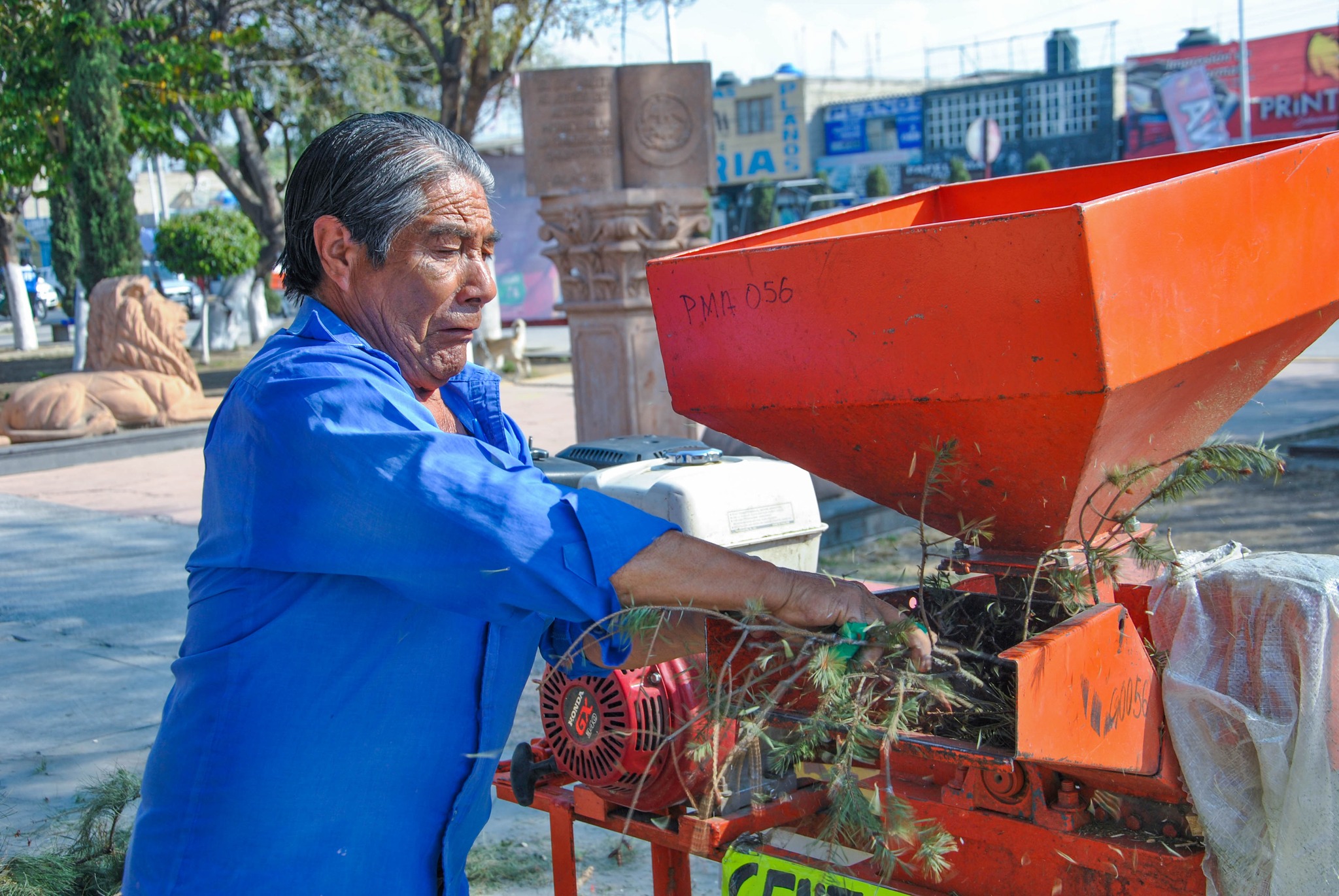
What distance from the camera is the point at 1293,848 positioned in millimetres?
1700

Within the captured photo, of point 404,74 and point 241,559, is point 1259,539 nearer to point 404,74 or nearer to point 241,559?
point 241,559

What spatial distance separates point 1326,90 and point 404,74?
3061 cm

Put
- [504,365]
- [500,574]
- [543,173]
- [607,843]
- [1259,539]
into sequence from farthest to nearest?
[504,365], [543,173], [1259,539], [607,843], [500,574]

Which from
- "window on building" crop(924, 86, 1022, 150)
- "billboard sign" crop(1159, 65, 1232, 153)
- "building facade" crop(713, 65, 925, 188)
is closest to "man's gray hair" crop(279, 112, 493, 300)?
"billboard sign" crop(1159, 65, 1232, 153)

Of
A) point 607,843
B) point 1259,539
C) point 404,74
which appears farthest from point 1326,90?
point 607,843

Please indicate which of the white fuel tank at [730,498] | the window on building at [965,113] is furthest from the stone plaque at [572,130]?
the window on building at [965,113]

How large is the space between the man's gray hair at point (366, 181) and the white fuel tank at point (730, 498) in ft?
5.31

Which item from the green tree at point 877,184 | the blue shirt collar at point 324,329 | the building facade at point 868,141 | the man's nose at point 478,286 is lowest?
the blue shirt collar at point 324,329

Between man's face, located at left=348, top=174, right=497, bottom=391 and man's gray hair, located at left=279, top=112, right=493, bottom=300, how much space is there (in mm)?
18

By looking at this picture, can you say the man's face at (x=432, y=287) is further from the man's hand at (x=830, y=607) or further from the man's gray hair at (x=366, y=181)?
the man's hand at (x=830, y=607)

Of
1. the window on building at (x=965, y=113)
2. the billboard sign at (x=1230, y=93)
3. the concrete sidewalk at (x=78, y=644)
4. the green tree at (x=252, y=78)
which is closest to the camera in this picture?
the concrete sidewalk at (x=78, y=644)

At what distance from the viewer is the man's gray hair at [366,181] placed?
4.82 ft

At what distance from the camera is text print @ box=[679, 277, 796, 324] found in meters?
1.78

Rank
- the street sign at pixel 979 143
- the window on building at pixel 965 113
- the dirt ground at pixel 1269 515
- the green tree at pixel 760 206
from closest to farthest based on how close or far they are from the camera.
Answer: the dirt ground at pixel 1269 515
the street sign at pixel 979 143
the green tree at pixel 760 206
the window on building at pixel 965 113
